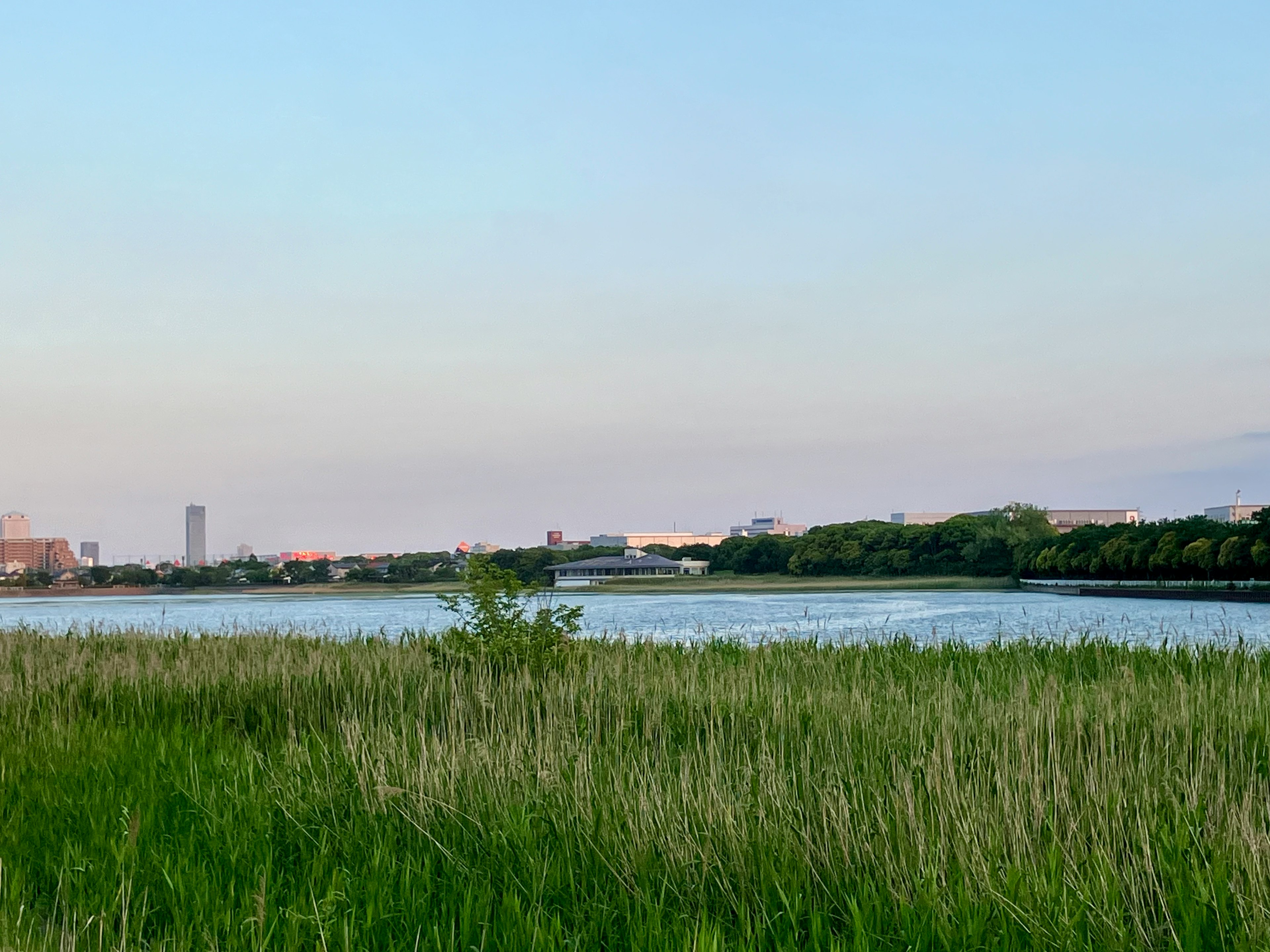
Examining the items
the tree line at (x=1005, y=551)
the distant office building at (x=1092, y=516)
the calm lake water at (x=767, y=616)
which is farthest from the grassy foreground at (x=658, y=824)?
the distant office building at (x=1092, y=516)

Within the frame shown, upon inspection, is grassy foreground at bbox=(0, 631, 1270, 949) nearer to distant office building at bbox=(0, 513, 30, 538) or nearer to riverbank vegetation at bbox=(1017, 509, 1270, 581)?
riverbank vegetation at bbox=(1017, 509, 1270, 581)

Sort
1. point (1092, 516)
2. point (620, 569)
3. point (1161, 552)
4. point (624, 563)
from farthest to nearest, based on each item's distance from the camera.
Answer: point (1092, 516), point (624, 563), point (620, 569), point (1161, 552)

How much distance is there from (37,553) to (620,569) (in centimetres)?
6578

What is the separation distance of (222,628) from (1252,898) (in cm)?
1581

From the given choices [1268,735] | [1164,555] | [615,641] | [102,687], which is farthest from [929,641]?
[1164,555]

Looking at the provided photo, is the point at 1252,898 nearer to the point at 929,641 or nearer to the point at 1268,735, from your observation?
the point at 1268,735

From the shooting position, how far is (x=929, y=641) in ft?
50.1

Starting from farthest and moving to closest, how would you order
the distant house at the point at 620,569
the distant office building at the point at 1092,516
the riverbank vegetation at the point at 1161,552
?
the distant office building at the point at 1092,516 < the distant house at the point at 620,569 < the riverbank vegetation at the point at 1161,552

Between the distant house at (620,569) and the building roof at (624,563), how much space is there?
0.03 meters

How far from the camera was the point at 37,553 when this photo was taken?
116938mm

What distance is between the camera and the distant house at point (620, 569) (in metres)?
99.2

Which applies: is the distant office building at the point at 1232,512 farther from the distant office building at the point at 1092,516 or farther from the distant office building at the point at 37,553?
the distant office building at the point at 37,553

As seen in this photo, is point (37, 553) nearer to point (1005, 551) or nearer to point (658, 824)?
point (1005, 551)

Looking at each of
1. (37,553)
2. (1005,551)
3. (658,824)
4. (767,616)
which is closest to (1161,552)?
(1005,551)
